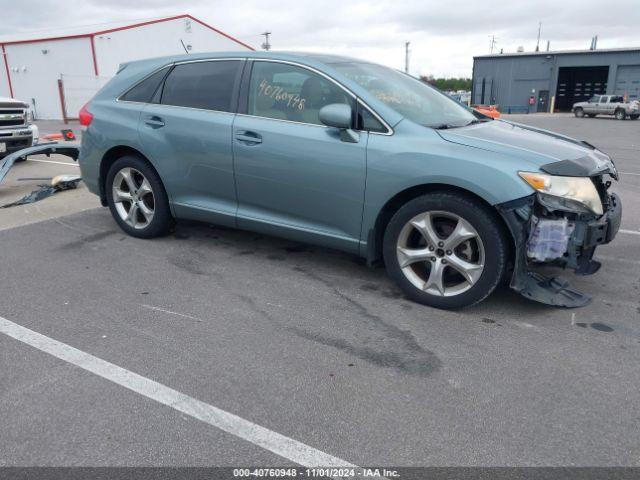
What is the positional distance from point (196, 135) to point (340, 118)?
4.93 ft

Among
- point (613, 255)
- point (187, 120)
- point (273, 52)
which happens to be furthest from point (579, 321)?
point (187, 120)

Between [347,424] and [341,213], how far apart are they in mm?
1813

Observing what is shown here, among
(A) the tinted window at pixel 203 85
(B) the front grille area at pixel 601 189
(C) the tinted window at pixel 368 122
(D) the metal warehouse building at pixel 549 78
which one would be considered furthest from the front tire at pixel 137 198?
(D) the metal warehouse building at pixel 549 78

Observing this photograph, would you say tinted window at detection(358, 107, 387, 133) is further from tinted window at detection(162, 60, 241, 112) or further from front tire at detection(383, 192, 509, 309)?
tinted window at detection(162, 60, 241, 112)

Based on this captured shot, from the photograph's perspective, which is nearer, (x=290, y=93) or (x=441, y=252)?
(x=441, y=252)

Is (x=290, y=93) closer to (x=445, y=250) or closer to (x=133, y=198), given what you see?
(x=445, y=250)

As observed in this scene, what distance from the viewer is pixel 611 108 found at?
35469mm

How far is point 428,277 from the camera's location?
3914mm

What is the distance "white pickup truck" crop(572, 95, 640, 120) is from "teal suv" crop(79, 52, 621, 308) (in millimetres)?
35289

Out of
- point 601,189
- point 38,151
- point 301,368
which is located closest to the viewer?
point 301,368

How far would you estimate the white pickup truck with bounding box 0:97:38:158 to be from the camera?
921cm

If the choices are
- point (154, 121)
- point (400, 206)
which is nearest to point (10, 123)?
point (154, 121)

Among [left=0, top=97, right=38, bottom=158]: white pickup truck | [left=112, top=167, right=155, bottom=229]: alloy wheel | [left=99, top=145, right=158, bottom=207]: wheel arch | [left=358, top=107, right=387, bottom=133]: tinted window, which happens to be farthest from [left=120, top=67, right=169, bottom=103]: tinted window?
[left=0, top=97, right=38, bottom=158]: white pickup truck

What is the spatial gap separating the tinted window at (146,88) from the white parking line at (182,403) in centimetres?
252
